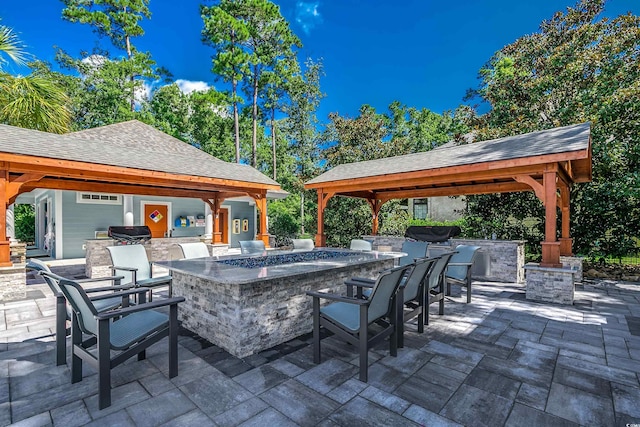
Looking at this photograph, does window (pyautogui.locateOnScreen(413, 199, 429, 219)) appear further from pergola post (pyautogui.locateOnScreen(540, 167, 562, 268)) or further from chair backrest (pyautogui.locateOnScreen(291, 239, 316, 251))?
pergola post (pyautogui.locateOnScreen(540, 167, 562, 268))

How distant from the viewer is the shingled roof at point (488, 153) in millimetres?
5879

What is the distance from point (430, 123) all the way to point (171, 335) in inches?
1054

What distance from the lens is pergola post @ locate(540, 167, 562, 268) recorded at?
5.71 meters

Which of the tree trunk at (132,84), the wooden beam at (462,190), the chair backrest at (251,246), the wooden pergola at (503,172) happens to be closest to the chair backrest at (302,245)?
the chair backrest at (251,246)

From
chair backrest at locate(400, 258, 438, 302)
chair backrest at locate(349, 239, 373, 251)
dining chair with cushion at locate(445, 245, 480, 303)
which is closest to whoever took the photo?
chair backrest at locate(400, 258, 438, 302)

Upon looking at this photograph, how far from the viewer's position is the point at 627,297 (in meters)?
6.00

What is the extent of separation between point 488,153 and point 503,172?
2.58ft

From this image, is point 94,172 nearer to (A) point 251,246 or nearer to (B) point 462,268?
(A) point 251,246

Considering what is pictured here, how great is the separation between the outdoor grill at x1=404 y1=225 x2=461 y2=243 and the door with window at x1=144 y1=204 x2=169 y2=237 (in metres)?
10.5

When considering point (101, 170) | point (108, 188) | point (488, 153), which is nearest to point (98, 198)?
point (108, 188)

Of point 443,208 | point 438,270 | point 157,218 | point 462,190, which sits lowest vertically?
point 438,270

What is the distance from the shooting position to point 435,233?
Answer: 866 centimetres

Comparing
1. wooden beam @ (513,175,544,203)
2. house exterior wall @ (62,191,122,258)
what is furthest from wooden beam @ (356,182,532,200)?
house exterior wall @ (62,191,122,258)

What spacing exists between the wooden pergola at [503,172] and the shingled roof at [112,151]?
2953 millimetres
